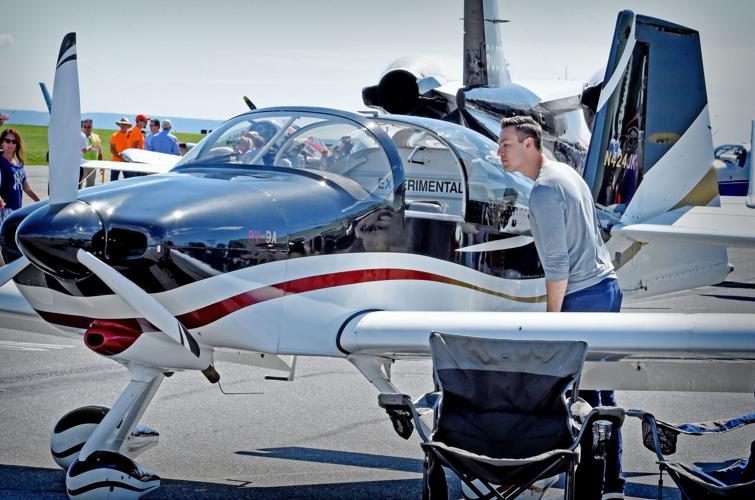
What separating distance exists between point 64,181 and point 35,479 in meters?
1.67

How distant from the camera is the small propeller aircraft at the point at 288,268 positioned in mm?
4645

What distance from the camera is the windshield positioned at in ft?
17.8

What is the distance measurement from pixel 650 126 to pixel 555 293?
3987 millimetres

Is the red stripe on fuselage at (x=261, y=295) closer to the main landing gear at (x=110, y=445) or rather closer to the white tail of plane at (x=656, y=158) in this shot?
the main landing gear at (x=110, y=445)

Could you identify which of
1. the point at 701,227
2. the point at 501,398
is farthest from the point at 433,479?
the point at 701,227

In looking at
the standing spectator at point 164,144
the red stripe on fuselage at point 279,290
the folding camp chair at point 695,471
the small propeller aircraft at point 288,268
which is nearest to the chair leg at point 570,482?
the folding camp chair at point 695,471

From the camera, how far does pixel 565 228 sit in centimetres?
469

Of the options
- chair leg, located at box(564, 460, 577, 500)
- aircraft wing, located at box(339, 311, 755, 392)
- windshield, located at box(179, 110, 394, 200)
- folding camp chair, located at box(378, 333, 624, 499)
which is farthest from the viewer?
windshield, located at box(179, 110, 394, 200)

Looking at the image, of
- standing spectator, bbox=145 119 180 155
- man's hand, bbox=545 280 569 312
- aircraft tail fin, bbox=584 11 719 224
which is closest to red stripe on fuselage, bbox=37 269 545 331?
man's hand, bbox=545 280 569 312

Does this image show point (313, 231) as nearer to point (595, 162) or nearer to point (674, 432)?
point (674, 432)

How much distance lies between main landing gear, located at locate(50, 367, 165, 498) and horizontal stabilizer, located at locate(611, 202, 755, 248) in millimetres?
3792

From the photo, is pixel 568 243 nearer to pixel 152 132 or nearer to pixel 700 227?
pixel 700 227

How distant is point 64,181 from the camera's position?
4.61 meters

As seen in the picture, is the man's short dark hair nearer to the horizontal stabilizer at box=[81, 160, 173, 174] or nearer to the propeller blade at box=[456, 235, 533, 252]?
the propeller blade at box=[456, 235, 533, 252]
